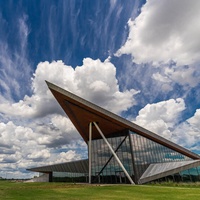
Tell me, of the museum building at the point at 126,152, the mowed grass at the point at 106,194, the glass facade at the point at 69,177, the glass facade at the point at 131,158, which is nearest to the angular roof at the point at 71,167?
the glass facade at the point at 69,177

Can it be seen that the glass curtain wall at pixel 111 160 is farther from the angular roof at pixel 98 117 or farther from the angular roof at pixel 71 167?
the angular roof at pixel 71 167

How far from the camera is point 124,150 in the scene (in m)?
34.2

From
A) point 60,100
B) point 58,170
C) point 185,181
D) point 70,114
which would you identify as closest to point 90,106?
point 60,100

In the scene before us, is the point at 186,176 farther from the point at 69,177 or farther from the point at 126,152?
the point at 69,177

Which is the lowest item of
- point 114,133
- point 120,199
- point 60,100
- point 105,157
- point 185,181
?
point 120,199

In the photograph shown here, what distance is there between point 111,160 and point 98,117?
9381 millimetres

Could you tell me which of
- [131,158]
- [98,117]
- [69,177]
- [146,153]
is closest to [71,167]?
[69,177]

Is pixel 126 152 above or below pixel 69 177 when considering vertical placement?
above

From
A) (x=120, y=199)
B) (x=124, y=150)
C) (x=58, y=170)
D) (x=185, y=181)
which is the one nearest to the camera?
(x=120, y=199)

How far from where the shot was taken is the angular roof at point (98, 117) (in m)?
28.6

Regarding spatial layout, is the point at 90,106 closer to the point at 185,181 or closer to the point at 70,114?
the point at 70,114

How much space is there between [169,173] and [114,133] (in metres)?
11.4

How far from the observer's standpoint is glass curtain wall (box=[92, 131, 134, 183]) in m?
33.7

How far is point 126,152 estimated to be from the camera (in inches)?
1331
